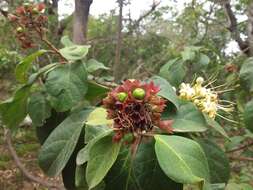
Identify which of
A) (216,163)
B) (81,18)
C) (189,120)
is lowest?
(216,163)

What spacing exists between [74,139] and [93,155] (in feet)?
0.62

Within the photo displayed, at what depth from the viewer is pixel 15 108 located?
1029 mm

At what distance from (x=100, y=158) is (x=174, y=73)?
24.5 inches

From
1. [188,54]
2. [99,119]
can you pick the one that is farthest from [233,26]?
[99,119]

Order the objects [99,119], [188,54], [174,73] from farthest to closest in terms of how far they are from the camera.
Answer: [188,54], [174,73], [99,119]

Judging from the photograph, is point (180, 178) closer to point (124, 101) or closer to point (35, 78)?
point (124, 101)

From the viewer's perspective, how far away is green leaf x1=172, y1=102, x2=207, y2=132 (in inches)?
30.4

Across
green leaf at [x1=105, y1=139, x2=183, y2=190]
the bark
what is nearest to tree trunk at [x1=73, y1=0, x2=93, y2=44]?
the bark

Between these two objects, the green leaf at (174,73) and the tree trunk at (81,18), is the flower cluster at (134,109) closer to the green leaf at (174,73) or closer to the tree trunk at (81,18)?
the green leaf at (174,73)

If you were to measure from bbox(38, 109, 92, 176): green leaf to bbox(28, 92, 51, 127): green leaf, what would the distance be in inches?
4.4

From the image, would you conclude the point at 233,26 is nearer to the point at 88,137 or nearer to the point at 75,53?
the point at 75,53

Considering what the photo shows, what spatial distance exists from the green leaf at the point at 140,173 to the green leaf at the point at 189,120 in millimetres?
64

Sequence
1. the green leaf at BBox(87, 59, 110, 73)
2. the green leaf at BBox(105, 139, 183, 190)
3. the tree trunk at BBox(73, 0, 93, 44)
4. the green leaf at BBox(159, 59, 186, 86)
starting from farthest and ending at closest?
the tree trunk at BBox(73, 0, 93, 44) < the green leaf at BBox(159, 59, 186, 86) < the green leaf at BBox(87, 59, 110, 73) < the green leaf at BBox(105, 139, 183, 190)

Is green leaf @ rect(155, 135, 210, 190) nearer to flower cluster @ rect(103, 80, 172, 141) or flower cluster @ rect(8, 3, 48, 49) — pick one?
flower cluster @ rect(103, 80, 172, 141)
